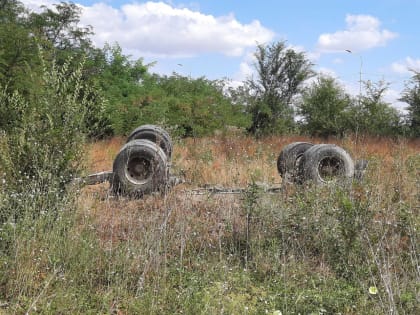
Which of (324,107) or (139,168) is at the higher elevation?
(324,107)

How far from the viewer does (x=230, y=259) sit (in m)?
4.71

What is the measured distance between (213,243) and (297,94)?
2121 centimetres

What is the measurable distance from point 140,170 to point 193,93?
1314cm

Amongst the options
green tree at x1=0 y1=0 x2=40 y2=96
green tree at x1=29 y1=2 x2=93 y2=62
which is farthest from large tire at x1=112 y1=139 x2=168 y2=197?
green tree at x1=29 y1=2 x2=93 y2=62

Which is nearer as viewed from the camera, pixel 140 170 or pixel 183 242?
pixel 183 242

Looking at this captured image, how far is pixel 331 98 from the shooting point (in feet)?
74.1

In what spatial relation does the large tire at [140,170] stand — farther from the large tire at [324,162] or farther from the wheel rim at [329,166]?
the wheel rim at [329,166]

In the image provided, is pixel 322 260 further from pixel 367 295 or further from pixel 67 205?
pixel 67 205

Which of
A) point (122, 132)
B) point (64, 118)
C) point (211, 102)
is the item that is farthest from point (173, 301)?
point (211, 102)

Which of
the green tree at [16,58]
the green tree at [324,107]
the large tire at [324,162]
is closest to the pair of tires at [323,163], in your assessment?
the large tire at [324,162]

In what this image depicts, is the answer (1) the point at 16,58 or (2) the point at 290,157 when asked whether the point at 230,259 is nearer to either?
(2) the point at 290,157

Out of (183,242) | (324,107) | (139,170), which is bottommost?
(183,242)

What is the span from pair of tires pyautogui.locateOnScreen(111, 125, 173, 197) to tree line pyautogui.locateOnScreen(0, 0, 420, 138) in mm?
5151

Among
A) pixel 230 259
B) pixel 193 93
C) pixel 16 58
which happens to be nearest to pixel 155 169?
pixel 230 259
